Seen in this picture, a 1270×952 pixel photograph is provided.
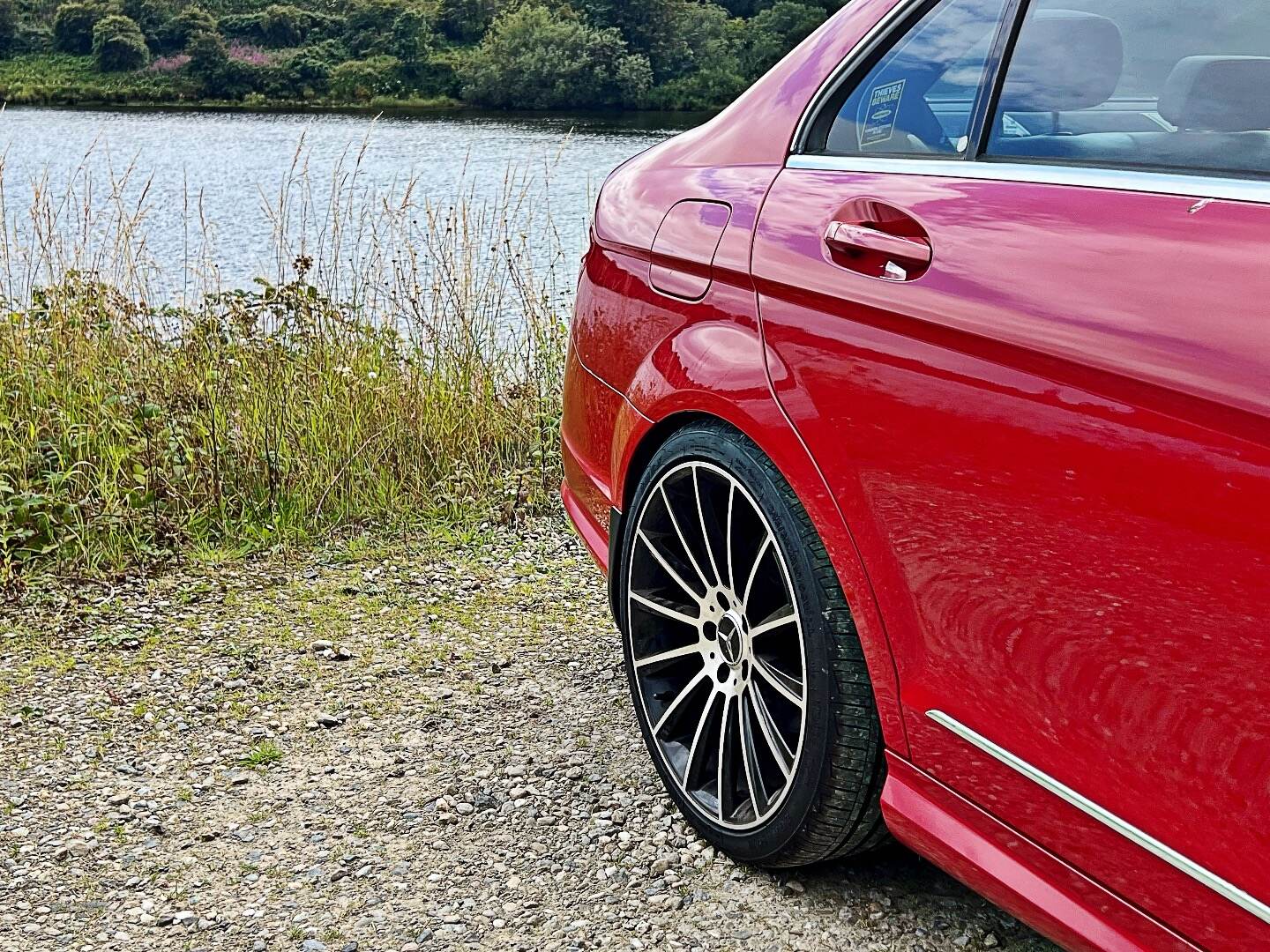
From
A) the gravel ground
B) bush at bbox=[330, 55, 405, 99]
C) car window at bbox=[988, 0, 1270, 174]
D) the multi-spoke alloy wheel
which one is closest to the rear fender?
the multi-spoke alloy wheel

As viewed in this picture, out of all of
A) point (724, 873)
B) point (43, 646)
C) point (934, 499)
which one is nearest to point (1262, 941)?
point (934, 499)

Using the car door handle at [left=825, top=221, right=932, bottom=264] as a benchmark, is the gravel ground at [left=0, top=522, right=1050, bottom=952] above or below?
below

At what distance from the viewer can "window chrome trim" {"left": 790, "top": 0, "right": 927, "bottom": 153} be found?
6.84ft

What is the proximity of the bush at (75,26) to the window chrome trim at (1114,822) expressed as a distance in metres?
37.6

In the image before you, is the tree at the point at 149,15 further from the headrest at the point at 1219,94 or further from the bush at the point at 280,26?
the headrest at the point at 1219,94

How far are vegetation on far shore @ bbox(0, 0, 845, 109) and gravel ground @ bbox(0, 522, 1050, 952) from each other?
1684 centimetres

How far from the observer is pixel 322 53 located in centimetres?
3347

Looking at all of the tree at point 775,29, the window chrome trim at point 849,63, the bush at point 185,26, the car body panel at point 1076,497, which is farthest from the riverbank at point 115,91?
the car body panel at point 1076,497

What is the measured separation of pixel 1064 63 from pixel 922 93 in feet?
0.91

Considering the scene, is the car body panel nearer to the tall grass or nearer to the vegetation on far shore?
the tall grass

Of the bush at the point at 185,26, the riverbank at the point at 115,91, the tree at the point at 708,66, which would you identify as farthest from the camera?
the bush at the point at 185,26

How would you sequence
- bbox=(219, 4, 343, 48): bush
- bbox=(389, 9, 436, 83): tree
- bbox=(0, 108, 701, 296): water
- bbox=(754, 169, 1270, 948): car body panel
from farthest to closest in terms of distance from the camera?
bbox=(219, 4, 343, 48): bush < bbox=(389, 9, 436, 83): tree < bbox=(0, 108, 701, 296): water < bbox=(754, 169, 1270, 948): car body panel

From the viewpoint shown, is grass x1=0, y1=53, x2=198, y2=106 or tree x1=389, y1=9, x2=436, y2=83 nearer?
tree x1=389, y1=9, x2=436, y2=83

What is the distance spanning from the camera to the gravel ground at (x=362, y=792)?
238 cm
